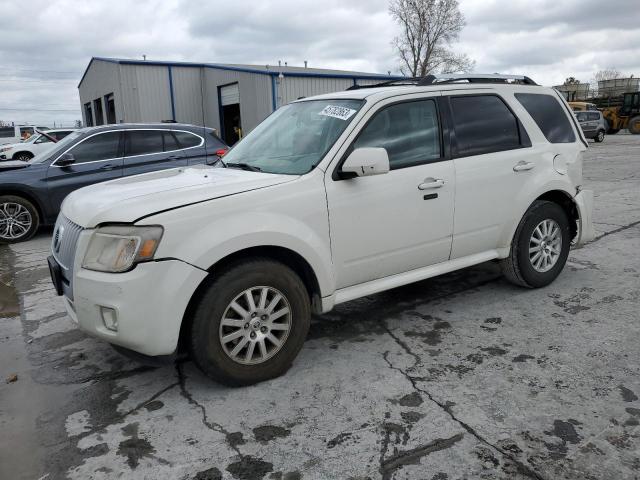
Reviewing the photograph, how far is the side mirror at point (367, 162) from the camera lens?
3297 mm

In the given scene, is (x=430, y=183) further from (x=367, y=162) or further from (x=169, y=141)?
(x=169, y=141)

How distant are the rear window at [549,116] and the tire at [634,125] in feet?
112

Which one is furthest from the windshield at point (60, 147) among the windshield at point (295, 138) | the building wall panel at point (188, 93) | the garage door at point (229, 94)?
the building wall panel at point (188, 93)

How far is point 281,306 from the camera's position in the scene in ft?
10.7

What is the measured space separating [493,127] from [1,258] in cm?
650

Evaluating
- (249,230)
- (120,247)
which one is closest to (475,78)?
(249,230)

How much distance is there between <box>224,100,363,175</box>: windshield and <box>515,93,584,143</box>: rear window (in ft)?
6.02

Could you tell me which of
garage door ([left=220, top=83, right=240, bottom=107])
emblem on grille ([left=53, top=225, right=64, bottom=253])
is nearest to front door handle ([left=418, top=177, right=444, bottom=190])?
emblem on grille ([left=53, top=225, right=64, bottom=253])

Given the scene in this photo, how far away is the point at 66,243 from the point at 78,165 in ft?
18.0

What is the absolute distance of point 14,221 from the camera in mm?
7891

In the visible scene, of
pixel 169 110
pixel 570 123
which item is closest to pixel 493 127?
pixel 570 123

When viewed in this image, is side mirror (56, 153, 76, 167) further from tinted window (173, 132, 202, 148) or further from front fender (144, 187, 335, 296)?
front fender (144, 187, 335, 296)

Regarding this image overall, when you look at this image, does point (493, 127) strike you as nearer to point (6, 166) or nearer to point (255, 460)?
point (255, 460)

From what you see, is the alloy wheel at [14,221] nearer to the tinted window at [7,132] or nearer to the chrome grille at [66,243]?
the chrome grille at [66,243]
